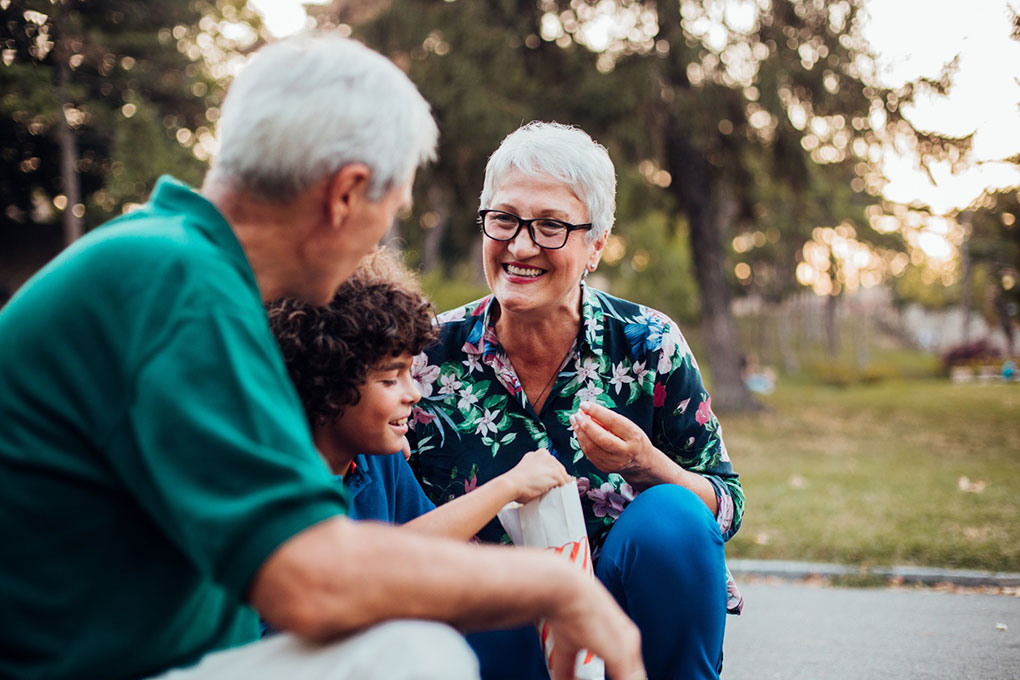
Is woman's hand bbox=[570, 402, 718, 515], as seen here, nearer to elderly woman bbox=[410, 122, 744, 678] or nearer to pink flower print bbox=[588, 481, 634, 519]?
elderly woman bbox=[410, 122, 744, 678]

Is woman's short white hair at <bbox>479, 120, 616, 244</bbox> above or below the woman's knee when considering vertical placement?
above

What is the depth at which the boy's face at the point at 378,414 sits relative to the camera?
7.30ft

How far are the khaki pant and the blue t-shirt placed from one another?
3.27 ft

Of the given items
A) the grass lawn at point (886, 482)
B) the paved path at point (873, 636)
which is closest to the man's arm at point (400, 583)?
the paved path at point (873, 636)

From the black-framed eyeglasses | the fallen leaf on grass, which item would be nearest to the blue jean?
the black-framed eyeglasses

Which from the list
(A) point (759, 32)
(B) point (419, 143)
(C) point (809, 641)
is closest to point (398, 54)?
(A) point (759, 32)

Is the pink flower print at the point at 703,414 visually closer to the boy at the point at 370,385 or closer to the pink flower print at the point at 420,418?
the boy at the point at 370,385

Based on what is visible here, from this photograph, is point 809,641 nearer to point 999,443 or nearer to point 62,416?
point 62,416

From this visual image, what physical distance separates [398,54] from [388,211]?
1385 cm

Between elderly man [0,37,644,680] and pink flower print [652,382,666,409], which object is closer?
elderly man [0,37,644,680]

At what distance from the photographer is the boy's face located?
7.30ft

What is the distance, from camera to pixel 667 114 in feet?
47.1

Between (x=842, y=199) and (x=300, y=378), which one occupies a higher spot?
(x=842, y=199)

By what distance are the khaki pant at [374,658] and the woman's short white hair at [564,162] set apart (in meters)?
1.72
